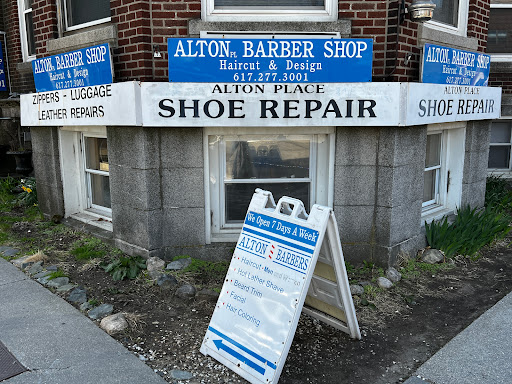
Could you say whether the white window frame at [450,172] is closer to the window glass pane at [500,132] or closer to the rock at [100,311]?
the window glass pane at [500,132]

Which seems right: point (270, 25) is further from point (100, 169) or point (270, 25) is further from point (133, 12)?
point (100, 169)

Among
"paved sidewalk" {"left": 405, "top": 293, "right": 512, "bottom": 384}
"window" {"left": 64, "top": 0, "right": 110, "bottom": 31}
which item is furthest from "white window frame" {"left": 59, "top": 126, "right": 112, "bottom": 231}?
"paved sidewalk" {"left": 405, "top": 293, "right": 512, "bottom": 384}

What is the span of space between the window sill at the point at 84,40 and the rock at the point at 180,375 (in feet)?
12.1

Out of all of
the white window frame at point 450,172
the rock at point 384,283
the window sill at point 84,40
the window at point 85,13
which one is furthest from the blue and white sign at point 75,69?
the white window frame at point 450,172

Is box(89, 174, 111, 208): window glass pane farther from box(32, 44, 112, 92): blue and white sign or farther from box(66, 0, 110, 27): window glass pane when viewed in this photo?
box(66, 0, 110, 27): window glass pane

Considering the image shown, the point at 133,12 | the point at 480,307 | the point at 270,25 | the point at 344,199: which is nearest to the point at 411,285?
the point at 480,307

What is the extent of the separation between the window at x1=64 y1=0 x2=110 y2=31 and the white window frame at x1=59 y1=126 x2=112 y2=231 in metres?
1.38

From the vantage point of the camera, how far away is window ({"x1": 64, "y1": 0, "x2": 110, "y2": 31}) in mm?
5547

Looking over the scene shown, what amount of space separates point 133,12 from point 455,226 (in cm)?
473

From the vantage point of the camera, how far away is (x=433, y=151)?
6.31 meters

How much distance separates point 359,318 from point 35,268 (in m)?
3.56

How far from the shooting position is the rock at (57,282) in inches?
187

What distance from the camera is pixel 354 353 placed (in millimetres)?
3621

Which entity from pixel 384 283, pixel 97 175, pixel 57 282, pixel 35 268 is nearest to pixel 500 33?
pixel 384 283
